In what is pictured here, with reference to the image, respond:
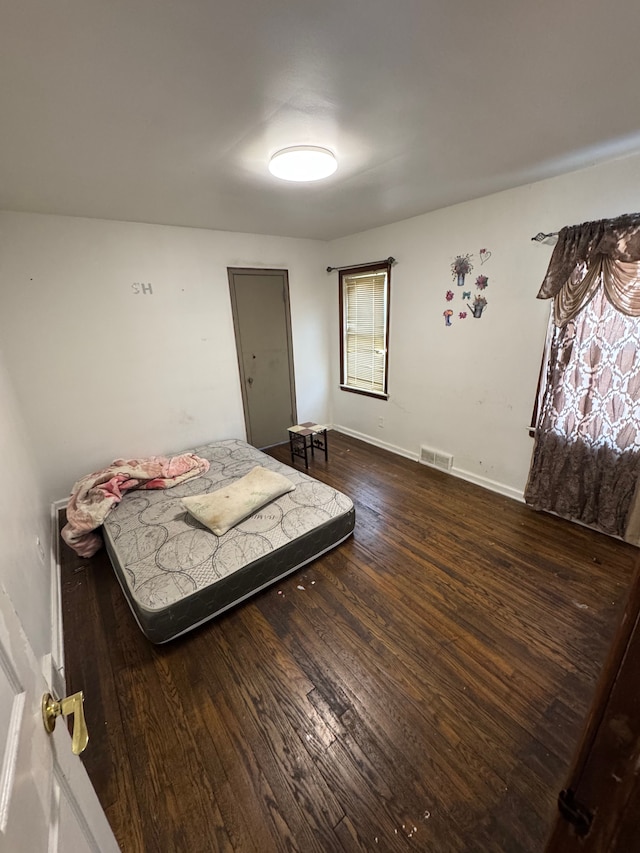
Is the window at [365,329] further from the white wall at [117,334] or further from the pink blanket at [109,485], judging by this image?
the pink blanket at [109,485]

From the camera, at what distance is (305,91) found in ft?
4.32

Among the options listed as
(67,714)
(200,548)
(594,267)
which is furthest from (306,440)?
(67,714)

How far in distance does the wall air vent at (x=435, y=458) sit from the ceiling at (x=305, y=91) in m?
2.30

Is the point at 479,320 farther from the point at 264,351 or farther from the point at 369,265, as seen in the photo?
the point at 264,351

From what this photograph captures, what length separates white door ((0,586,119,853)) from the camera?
46cm

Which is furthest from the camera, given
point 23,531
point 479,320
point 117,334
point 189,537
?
point 117,334

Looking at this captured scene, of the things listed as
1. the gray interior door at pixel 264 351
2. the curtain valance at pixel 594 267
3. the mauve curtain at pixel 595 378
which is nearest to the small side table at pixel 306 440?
the gray interior door at pixel 264 351

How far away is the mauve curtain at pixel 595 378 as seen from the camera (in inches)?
81.4

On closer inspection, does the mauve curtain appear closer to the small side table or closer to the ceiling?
the ceiling

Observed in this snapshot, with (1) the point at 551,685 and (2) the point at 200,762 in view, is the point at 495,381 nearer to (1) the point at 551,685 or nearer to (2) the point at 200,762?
(1) the point at 551,685

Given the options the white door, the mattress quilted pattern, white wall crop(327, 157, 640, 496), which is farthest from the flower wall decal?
the white door

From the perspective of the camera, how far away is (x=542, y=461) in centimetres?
263

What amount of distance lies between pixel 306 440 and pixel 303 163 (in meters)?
2.45

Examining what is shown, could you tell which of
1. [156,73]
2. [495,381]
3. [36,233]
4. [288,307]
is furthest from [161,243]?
[495,381]
